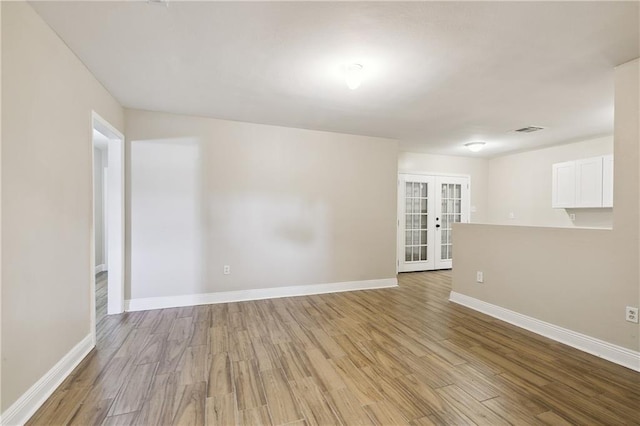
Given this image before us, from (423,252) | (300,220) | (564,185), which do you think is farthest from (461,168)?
(300,220)

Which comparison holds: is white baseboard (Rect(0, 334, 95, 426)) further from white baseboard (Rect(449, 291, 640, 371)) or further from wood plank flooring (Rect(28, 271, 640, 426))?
white baseboard (Rect(449, 291, 640, 371))

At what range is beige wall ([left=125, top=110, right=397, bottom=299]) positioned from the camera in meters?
3.53

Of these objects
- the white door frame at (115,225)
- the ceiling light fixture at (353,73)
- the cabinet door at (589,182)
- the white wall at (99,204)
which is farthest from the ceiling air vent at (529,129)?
the white wall at (99,204)

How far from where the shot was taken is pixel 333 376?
2090 mm

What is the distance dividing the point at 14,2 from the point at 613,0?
135 inches

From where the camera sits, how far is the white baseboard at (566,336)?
2244 mm

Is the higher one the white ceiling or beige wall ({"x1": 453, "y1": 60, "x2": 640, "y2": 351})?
the white ceiling

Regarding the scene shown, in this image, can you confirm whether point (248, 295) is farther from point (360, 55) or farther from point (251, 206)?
point (360, 55)

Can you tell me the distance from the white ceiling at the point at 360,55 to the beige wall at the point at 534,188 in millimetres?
1667

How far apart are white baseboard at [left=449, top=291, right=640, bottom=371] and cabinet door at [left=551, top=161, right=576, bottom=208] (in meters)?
2.74

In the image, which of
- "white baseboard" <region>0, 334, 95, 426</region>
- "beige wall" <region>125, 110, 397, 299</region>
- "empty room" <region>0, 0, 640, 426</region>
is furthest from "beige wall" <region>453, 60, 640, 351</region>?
"white baseboard" <region>0, 334, 95, 426</region>

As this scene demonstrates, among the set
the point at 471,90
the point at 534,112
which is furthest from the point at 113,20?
the point at 534,112

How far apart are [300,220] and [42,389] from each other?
9.98 feet

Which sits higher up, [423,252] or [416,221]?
[416,221]
